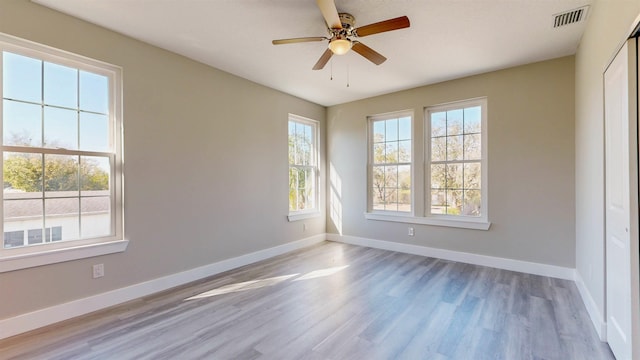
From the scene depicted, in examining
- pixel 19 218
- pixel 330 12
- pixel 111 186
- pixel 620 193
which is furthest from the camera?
pixel 111 186

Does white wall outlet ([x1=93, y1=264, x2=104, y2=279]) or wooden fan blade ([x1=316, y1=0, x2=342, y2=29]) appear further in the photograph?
white wall outlet ([x1=93, y1=264, x2=104, y2=279])

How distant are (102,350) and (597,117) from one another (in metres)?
4.27

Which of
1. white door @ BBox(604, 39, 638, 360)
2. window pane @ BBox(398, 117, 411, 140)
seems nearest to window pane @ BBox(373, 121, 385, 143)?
window pane @ BBox(398, 117, 411, 140)

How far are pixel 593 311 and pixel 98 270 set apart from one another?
14.7ft

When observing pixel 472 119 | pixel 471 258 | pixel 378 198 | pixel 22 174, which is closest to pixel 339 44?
pixel 472 119

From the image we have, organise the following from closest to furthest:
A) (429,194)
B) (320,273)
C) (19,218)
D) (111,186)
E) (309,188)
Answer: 1. (19,218)
2. (111,186)
3. (320,273)
4. (429,194)
5. (309,188)

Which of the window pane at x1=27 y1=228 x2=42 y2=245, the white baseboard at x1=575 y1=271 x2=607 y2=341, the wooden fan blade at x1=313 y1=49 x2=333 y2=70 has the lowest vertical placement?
the white baseboard at x1=575 y1=271 x2=607 y2=341

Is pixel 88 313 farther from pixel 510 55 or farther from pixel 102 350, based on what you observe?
pixel 510 55

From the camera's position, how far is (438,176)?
4.50 meters

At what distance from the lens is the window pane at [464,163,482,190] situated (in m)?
4.14

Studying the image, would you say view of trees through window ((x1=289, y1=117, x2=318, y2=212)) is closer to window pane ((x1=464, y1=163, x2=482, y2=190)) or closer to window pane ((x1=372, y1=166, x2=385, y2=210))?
window pane ((x1=372, y1=166, x2=385, y2=210))

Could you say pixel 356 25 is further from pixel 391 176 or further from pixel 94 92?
pixel 391 176

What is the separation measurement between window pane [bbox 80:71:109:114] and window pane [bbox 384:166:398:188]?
159 inches

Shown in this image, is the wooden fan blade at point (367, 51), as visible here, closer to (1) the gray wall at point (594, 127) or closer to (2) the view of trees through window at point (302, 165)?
(1) the gray wall at point (594, 127)
